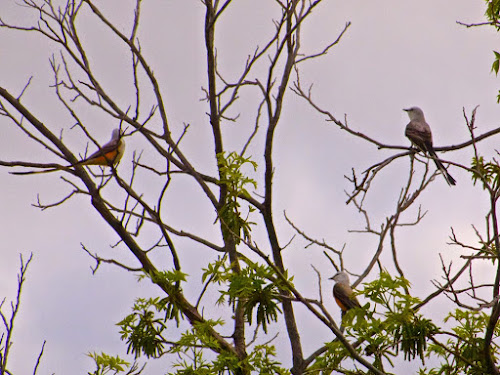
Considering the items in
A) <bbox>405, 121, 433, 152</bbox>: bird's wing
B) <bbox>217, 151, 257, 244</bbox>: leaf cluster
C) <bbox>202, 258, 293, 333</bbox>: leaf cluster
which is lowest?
<bbox>202, 258, 293, 333</bbox>: leaf cluster

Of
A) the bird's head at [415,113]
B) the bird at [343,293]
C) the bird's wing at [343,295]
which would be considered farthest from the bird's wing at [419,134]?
the bird's wing at [343,295]

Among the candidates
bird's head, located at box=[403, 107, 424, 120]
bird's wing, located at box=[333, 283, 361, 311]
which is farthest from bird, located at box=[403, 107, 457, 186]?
bird's wing, located at box=[333, 283, 361, 311]

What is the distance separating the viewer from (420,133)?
8.54 meters

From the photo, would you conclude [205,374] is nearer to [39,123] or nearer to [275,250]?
[275,250]

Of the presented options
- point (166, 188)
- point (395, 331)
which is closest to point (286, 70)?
point (166, 188)

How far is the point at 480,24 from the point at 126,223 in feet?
15.0

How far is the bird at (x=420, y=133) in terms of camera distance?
23.9 feet

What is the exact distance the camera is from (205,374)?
21.3 feet

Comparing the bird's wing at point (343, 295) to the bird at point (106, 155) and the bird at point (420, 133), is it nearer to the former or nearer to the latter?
the bird at point (420, 133)

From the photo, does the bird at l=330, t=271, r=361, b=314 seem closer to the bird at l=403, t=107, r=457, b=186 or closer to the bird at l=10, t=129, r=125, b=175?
the bird at l=403, t=107, r=457, b=186

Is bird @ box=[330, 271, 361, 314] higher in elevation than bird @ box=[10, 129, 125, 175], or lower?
lower

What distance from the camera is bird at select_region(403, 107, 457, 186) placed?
23.9 ft

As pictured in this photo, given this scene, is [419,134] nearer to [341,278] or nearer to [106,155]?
[341,278]

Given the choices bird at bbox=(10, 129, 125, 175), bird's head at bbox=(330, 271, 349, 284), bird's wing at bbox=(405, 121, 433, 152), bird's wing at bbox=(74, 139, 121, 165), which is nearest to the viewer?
bird at bbox=(10, 129, 125, 175)
